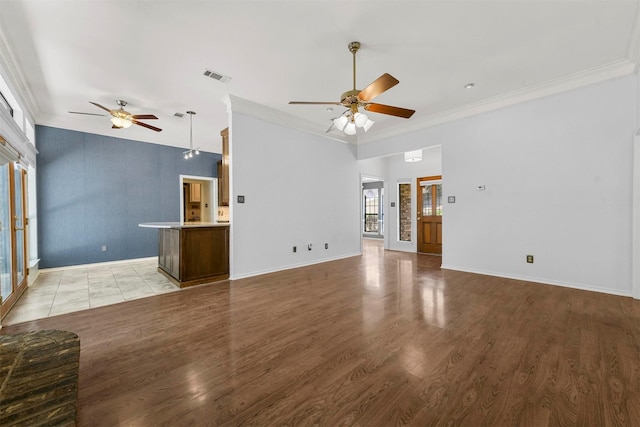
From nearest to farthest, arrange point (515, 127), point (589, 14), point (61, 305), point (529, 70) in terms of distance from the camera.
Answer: point (589, 14)
point (61, 305)
point (529, 70)
point (515, 127)

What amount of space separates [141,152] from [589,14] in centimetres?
802

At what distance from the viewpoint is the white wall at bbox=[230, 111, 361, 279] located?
15.5 feet

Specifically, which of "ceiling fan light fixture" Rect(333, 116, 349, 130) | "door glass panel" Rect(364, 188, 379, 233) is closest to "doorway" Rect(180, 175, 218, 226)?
"ceiling fan light fixture" Rect(333, 116, 349, 130)

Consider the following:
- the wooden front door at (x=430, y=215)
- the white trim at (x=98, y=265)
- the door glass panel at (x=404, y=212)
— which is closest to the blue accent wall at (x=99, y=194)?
the white trim at (x=98, y=265)

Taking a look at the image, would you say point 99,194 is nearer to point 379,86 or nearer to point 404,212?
point 379,86

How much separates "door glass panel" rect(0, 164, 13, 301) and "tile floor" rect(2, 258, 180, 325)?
1.00ft

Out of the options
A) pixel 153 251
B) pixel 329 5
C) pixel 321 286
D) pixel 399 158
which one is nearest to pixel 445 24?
pixel 329 5

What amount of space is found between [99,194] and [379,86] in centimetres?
638

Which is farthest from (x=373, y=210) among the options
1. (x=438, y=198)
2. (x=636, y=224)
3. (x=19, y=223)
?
(x=19, y=223)

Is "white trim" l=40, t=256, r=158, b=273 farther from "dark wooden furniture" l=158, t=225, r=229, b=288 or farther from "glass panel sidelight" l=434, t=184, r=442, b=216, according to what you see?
"glass panel sidelight" l=434, t=184, r=442, b=216

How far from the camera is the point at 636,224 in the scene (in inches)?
135

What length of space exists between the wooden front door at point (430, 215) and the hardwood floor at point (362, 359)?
10.7 feet

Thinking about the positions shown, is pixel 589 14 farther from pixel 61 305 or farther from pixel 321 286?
pixel 61 305

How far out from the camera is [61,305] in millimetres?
3381
